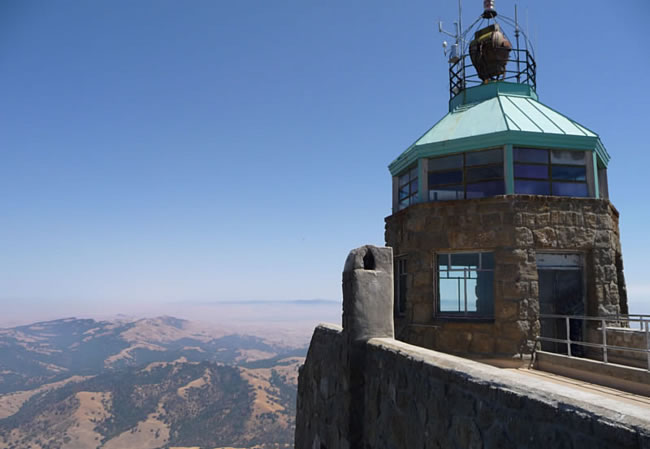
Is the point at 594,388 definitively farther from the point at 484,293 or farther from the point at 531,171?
the point at 484,293

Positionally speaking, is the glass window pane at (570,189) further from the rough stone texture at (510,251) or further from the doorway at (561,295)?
the doorway at (561,295)

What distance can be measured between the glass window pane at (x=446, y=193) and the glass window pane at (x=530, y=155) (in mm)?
1676

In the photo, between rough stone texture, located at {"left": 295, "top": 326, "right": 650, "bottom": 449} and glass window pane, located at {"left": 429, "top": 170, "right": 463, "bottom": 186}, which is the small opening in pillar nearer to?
rough stone texture, located at {"left": 295, "top": 326, "right": 650, "bottom": 449}

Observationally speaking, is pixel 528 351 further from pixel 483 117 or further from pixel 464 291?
pixel 483 117

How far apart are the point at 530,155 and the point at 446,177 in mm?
2224

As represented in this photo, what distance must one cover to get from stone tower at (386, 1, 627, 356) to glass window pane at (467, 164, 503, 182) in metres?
0.03

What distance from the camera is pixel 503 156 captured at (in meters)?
12.6

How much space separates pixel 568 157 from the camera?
12.7m

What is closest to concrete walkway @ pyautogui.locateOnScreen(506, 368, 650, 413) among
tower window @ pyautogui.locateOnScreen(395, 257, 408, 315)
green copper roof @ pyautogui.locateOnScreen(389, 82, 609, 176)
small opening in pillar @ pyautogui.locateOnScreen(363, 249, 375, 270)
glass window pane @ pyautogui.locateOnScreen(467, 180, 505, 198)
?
small opening in pillar @ pyautogui.locateOnScreen(363, 249, 375, 270)

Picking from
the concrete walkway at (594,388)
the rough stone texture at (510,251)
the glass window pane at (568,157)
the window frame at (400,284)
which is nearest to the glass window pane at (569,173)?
the glass window pane at (568,157)

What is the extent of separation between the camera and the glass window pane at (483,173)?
42.0 feet

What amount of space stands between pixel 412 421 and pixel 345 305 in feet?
7.74

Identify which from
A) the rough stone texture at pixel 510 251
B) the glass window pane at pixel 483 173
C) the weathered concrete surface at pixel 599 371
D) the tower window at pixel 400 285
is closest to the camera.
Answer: the weathered concrete surface at pixel 599 371

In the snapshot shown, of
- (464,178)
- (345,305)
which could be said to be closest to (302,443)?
(345,305)
